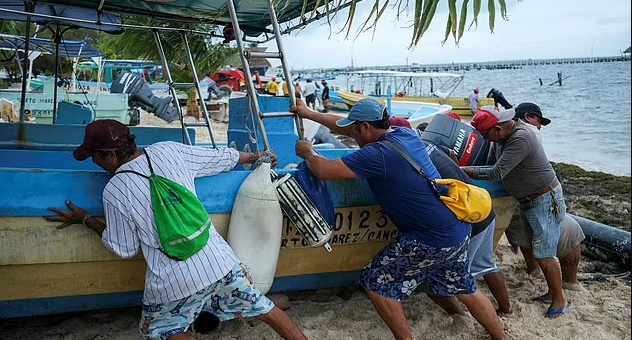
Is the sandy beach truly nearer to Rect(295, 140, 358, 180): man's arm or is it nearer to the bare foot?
the bare foot

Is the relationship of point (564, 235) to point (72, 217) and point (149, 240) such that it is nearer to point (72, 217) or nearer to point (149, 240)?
point (149, 240)

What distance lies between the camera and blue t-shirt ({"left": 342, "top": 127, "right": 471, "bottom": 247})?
110 inches

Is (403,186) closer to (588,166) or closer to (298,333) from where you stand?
(298,333)

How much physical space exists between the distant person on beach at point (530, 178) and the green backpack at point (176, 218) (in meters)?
2.23

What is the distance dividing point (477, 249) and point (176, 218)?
2222 mm

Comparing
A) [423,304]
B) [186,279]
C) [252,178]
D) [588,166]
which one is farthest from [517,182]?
[588,166]

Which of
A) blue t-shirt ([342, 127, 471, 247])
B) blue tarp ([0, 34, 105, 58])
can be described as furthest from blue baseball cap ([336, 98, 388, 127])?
blue tarp ([0, 34, 105, 58])

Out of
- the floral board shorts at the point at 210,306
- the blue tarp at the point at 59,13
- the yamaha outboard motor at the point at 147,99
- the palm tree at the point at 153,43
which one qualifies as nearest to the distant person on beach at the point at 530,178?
the floral board shorts at the point at 210,306

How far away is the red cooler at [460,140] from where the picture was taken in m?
4.07

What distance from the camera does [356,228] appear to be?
3.45 meters

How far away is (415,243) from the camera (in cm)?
290

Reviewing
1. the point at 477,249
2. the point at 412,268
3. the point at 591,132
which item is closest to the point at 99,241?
the point at 412,268

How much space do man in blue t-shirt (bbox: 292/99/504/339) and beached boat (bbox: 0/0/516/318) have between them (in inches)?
17.3

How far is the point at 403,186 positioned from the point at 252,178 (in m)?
0.92
